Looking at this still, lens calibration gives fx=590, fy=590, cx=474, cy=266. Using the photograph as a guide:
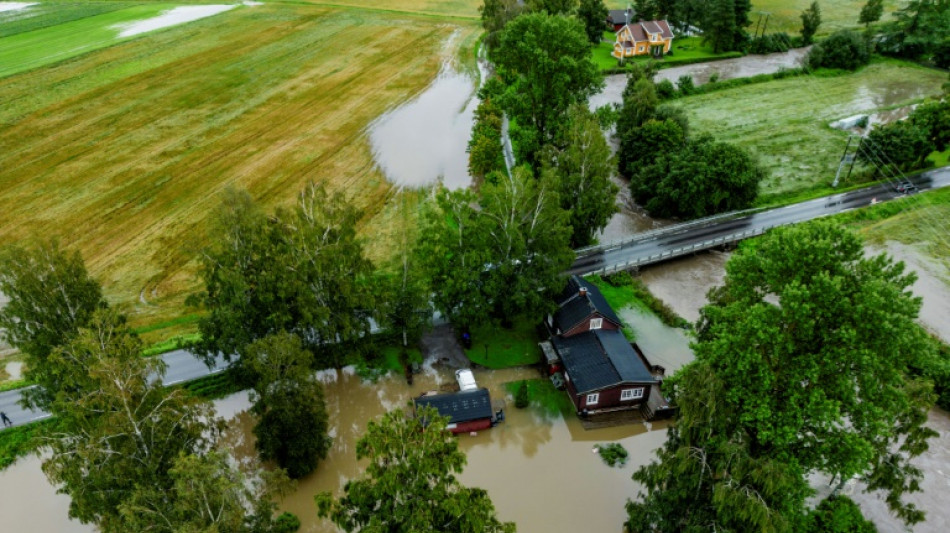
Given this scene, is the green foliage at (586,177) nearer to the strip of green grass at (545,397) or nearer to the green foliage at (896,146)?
the strip of green grass at (545,397)

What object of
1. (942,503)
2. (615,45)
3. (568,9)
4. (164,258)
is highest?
(568,9)

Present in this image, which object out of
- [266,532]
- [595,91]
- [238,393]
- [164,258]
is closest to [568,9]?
[595,91]

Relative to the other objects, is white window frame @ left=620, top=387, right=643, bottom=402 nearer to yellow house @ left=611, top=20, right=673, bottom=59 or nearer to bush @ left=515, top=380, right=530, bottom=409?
bush @ left=515, top=380, right=530, bottom=409

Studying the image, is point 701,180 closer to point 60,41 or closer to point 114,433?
point 114,433

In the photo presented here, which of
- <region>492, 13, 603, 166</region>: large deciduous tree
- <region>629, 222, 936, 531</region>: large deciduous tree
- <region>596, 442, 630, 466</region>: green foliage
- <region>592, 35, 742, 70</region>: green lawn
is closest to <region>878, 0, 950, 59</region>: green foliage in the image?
<region>592, 35, 742, 70</region>: green lawn

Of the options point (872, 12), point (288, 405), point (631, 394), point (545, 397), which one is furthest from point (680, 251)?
point (872, 12)

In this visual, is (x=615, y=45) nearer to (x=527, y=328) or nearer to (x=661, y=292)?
(x=661, y=292)
